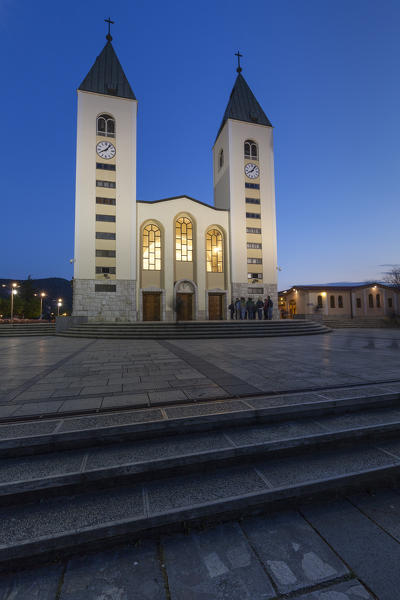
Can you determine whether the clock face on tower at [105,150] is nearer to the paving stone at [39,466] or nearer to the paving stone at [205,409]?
the paving stone at [205,409]

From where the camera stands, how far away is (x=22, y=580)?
162 cm

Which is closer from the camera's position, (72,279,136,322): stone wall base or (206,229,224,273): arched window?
(72,279,136,322): stone wall base

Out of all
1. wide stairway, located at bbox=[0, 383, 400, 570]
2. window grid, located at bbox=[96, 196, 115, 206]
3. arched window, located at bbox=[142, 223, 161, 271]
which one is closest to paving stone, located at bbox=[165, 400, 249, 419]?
wide stairway, located at bbox=[0, 383, 400, 570]

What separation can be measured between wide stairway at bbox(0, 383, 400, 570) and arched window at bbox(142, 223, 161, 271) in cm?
2504

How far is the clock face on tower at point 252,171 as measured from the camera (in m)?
30.3

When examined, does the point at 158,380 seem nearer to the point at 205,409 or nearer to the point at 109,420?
the point at 205,409

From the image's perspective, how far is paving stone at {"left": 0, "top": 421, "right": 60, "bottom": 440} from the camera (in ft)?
8.46

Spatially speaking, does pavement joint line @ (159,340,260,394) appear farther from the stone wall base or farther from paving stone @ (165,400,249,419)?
the stone wall base

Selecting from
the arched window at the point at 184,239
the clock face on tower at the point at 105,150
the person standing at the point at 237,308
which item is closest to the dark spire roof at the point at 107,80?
the clock face on tower at the point at 105,150

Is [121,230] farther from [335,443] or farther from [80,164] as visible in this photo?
[335,443]

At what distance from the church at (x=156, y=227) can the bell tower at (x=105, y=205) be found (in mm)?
92

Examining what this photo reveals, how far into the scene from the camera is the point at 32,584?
1585mm

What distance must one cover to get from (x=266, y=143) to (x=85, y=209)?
22153 mm

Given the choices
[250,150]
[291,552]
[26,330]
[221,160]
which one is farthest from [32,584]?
[221,160]
